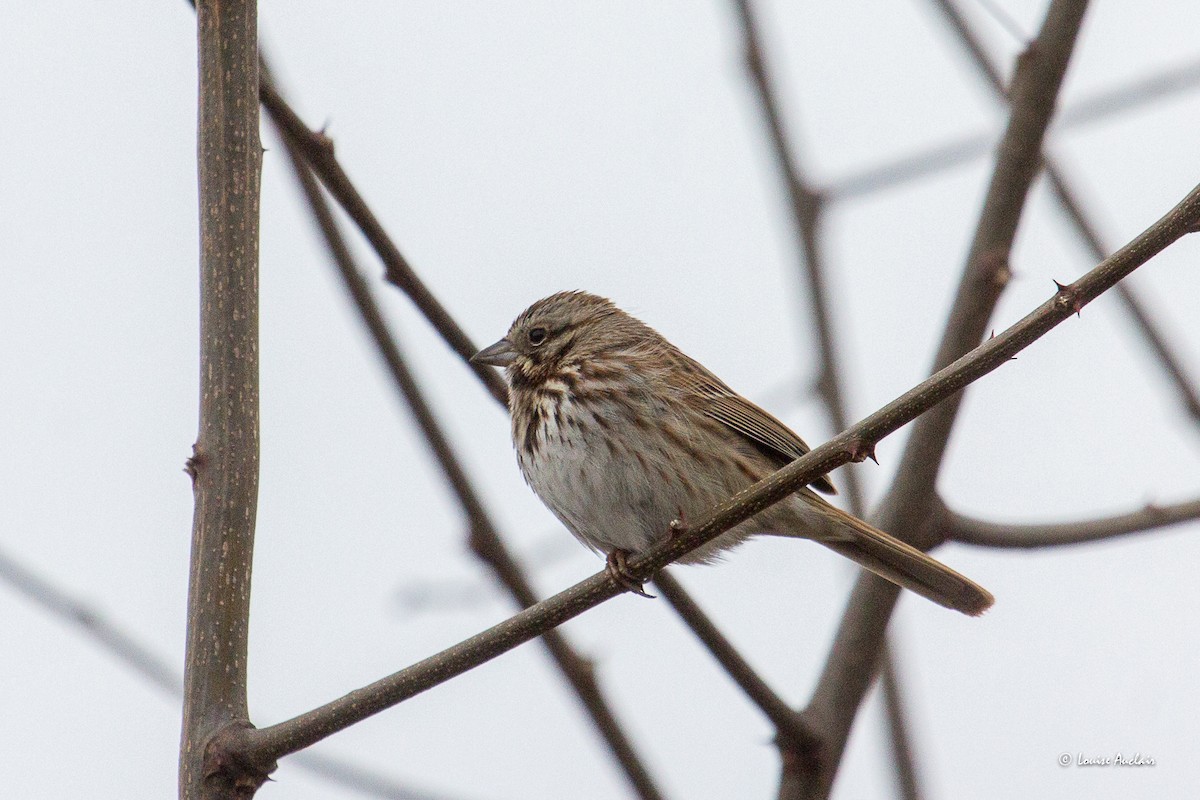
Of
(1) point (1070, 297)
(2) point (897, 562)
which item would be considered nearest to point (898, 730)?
(2) point (897, 562)

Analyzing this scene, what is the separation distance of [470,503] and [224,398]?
1.29 metres

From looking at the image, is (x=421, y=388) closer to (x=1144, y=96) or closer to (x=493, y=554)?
(x=493, y=554)

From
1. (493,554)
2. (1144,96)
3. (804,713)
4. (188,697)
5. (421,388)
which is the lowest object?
(188,697)

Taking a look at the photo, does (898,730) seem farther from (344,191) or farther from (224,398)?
(224,398)

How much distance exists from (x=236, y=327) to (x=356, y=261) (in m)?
1.17

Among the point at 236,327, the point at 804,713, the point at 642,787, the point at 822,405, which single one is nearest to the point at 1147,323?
the point at 822,405

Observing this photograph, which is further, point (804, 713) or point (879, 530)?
→ point (879, 530)

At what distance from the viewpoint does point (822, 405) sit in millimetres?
6156

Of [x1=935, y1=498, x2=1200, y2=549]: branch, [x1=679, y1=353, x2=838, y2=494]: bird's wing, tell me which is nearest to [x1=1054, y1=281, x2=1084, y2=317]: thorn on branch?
Result: [x1=935, y1=498, x2=1200, y2=549]: branch

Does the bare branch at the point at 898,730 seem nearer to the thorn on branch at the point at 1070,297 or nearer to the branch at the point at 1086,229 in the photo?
the branch at the point at 1086,229

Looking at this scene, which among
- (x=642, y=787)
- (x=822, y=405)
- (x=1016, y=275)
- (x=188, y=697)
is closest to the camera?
(x=188, y=697)

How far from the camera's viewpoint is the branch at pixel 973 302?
4898 mm

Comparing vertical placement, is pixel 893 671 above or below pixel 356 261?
below

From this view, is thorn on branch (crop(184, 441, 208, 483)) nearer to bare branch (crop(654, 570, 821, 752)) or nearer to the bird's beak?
bare branch (crop(654, 570, 821, 752))
